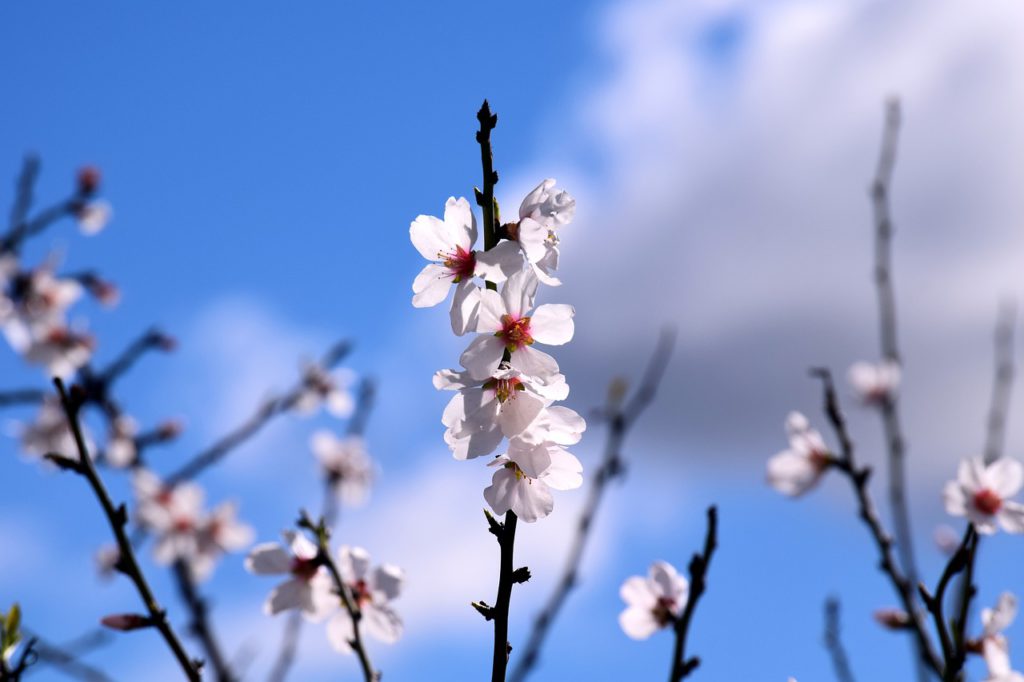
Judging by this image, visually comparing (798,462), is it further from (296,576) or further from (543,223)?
(543,223)

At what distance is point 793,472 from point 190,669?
237 centimetres

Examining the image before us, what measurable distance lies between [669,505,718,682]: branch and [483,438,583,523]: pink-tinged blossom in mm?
330

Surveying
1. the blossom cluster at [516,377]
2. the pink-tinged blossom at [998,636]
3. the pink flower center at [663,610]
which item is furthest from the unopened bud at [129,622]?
the pink-tinged blossom at [998,636]

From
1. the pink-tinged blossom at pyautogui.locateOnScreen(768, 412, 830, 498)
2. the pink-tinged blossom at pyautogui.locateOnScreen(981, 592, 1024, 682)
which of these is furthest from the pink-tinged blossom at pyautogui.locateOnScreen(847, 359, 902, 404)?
the pink-tinged blossom at pyautogui.locateOnScreen(981, 592, 1024, 682)

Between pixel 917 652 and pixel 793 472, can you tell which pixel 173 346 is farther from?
pixel 917 652

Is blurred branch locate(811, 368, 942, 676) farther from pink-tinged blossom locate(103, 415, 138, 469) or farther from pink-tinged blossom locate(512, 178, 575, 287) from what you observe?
pink-tinged blossom locate(103, 415, 138, 469)

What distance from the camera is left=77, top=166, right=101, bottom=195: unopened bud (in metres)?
6.79

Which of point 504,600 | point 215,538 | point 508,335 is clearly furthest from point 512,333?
point 215,538

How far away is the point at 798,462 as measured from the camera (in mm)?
3264

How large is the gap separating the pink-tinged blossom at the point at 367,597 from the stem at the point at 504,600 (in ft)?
2.84

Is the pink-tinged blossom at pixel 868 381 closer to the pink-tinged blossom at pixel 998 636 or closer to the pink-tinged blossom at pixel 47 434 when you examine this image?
the pink-tinged blossom at pixel 998 636

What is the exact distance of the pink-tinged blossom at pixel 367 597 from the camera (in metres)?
2.01

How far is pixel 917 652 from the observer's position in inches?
85.7

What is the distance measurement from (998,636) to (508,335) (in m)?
1.32
